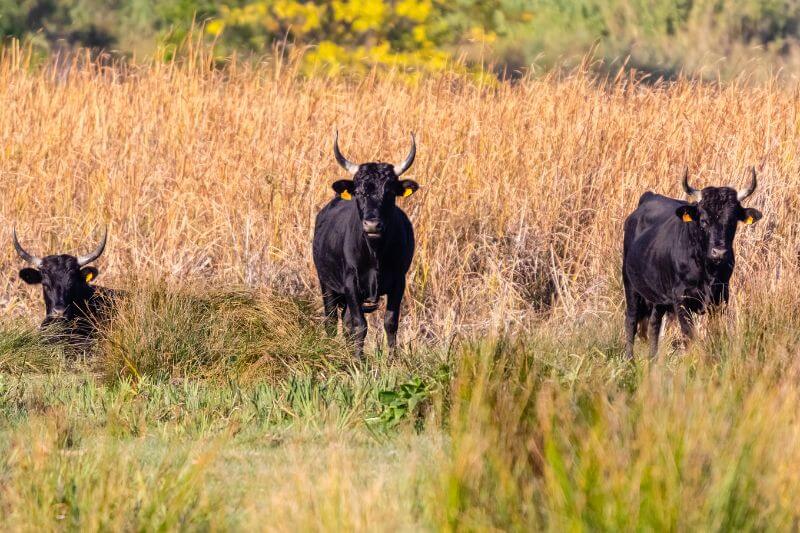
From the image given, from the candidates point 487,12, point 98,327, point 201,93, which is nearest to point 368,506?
point 98,327

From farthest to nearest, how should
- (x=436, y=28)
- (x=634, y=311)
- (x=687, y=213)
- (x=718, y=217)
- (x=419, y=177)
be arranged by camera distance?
(x=436, y=28), (x=419, y=177), (x=634, y=311), (x=687, y=213), (x=718, y=217)

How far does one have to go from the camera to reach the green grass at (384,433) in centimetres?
433

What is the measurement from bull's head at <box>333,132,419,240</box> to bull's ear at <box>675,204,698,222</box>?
1.93 m

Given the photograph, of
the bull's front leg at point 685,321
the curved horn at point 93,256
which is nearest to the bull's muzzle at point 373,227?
the bull's front leg at point 685,321

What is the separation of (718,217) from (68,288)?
4980 mm

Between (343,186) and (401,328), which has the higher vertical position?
(343,186)

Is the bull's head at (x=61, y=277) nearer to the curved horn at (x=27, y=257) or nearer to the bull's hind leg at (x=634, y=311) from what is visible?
the curved horn at (x=27, y=257)

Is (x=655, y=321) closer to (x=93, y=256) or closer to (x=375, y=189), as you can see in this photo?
(x=375, y=189)

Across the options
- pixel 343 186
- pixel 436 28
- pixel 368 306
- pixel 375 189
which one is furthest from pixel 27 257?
pixel 436 28

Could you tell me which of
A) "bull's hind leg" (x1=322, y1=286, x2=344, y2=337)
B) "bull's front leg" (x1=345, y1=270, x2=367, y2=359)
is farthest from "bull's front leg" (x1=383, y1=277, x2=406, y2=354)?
"bull's hind leg" (x1=322, y1=286, x2=344, y2=337)

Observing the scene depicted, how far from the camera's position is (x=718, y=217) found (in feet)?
31.1

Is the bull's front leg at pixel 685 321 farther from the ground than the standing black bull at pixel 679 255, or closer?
closer

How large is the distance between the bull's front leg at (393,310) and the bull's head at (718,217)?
2.13 m

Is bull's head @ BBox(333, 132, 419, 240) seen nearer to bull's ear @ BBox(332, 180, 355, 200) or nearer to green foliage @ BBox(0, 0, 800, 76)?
bull's ear @ BBox(332, 180, 355, 200)
